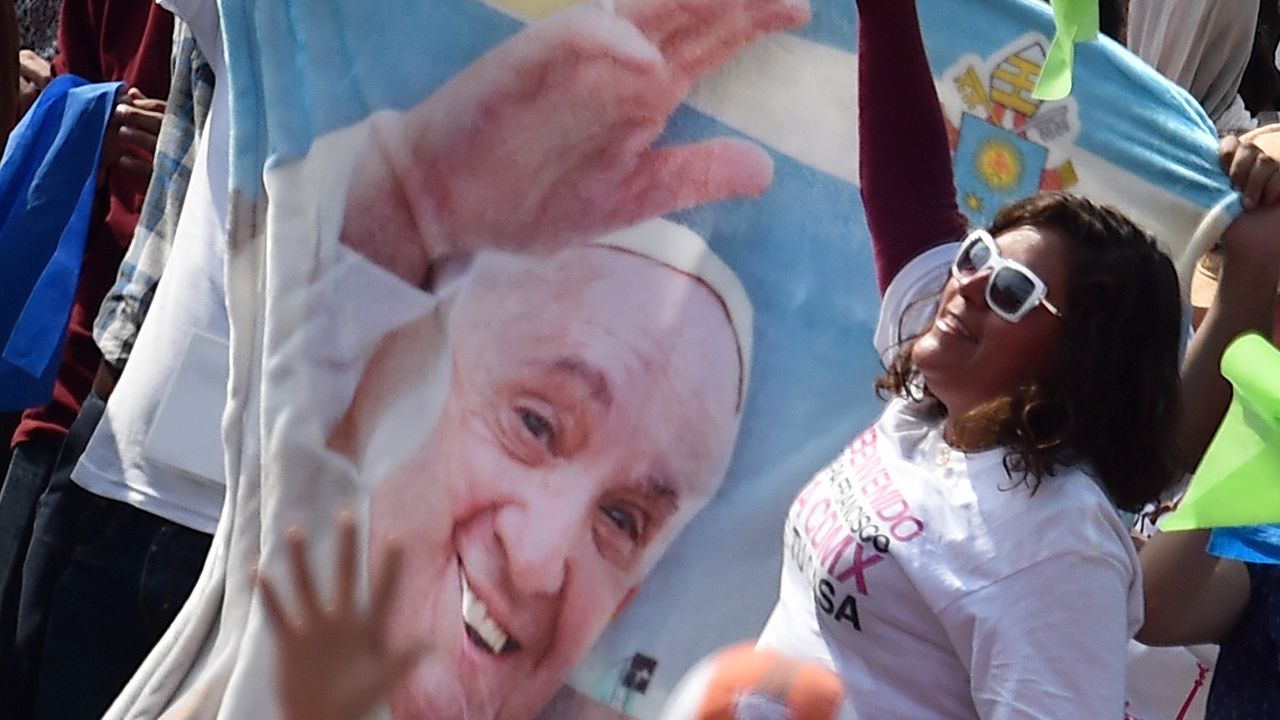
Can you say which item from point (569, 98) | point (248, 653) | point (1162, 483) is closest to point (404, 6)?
point (569, 98)

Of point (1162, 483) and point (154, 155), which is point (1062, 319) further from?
point (154, 155)

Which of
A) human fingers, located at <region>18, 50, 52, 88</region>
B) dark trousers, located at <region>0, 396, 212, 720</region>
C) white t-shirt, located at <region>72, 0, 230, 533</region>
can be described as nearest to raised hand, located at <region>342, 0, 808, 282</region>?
white t-shirt, located at <region>72, 0, 230, 533</region>

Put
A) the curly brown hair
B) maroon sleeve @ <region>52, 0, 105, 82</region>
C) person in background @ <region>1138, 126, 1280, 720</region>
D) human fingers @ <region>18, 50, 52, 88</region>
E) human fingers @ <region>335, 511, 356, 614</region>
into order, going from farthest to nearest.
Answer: human fingers @ <region>18, 50, 52, 88</region> → maroon sleeve @ <region>52, 0, 105, 82</region> → person in background @ <region>1138, 126, 1280, 720</region> → the curly brown hair → human fingers @ <region>335, 511, 356, 614</region>

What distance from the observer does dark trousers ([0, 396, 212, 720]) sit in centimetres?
204

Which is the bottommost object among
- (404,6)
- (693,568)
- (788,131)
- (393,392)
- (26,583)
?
(26,583)

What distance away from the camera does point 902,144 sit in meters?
1.74

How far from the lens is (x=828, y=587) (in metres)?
1.47

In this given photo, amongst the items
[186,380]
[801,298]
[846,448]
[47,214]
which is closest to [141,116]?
[47,214]

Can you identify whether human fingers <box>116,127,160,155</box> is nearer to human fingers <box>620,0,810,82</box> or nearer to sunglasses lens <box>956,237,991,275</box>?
human fingers <box>620,0,810,82</box>

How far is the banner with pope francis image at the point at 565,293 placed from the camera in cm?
192

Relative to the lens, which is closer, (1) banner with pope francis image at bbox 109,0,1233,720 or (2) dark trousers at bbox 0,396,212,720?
(1) banner with pope francis image at bbox 109,0,1233,720

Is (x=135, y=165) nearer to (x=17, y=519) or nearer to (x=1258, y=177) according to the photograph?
(x=17, y=519)

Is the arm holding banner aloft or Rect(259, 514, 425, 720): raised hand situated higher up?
Rect(259, 514, 425, 720): raised hand

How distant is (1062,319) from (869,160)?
1.09ft
